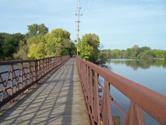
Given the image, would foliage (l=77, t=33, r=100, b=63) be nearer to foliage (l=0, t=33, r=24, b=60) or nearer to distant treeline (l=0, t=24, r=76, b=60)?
distant treeline (l=0, t=24, r=76, b=60)

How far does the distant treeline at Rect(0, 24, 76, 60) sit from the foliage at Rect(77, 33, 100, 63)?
6.47 meters

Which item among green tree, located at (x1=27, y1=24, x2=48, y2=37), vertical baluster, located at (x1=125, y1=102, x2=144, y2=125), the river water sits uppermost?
green tree, located at (x1=27, y1=24, x2=48, y2=37)

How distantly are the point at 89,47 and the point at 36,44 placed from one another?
1072 inches

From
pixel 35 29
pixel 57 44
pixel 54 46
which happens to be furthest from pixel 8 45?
pixel 54 46

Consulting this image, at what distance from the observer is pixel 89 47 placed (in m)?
88.8

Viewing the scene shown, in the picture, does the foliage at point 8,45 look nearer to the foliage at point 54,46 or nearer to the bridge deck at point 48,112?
the foliage at point 54,46

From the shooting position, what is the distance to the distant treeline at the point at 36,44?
95.1 m

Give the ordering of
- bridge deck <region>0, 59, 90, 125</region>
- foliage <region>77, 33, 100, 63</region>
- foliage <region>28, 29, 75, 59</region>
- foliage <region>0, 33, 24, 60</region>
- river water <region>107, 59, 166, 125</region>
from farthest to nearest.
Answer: foliage <region>0, 33, 24, 60</region>, foliage <region>28, 29, 75, 59</region>, foliage <region>77, 33, 100, 63</region>, river water <region>107, 59, 166, 125</region>, bridge deck <region>0, 59, 90, 125</region>

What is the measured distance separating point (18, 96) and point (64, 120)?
4.88 meters

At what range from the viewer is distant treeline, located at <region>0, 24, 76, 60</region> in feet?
312

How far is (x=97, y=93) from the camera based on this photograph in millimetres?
5891

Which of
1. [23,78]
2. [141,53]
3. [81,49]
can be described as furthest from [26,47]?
[23,78]

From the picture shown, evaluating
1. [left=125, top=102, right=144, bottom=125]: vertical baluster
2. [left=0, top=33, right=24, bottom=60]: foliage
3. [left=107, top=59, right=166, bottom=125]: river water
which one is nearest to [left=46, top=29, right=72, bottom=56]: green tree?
[left=107, top=59, right=166, bottom=125]: river water

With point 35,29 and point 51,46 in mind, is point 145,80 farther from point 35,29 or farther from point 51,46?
point 35,29
